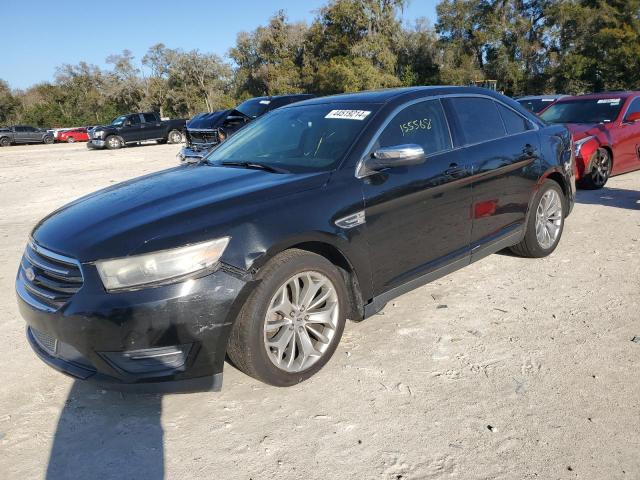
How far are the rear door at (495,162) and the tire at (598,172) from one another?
13.1 feet

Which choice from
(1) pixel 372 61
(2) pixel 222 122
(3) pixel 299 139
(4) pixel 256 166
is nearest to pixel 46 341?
(4) pixel 256 166

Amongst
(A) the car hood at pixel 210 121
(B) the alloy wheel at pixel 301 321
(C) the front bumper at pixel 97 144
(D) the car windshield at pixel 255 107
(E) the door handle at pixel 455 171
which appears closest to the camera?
(B) the alloy wheel at pixel 301 321

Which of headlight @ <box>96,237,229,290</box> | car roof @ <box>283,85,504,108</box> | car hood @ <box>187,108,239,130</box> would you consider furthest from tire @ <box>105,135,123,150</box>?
headlight @ <box>96,237,229,290</box>

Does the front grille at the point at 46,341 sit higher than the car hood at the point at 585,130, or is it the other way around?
the car hood at the point at 585,130

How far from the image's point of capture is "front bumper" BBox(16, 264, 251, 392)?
2533mm

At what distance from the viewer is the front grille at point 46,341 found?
2.81m

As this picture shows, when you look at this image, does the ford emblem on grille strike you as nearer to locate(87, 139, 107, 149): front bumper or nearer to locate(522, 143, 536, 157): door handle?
locate(522, 143, 536, 157): door handle

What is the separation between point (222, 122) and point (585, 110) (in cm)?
832

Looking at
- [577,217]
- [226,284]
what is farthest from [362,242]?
[577,217]

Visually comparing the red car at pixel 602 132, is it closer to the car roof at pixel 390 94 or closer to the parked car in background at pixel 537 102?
the parked car in background at pixel 537 102

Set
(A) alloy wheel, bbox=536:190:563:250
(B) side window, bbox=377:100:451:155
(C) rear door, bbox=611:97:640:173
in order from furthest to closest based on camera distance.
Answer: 1. (C) rear door, bbox=611:97:640:173
2. (A) alloy wheel, bbox=536:190:563:250
3. (B) side window, bbox=377:100:451:155

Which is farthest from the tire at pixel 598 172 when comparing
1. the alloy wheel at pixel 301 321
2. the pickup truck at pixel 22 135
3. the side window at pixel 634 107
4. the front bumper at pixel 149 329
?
the pickup truck at pixel 22 135

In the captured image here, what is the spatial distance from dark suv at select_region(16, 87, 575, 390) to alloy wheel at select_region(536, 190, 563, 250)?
459 mm

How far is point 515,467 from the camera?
234 cm
